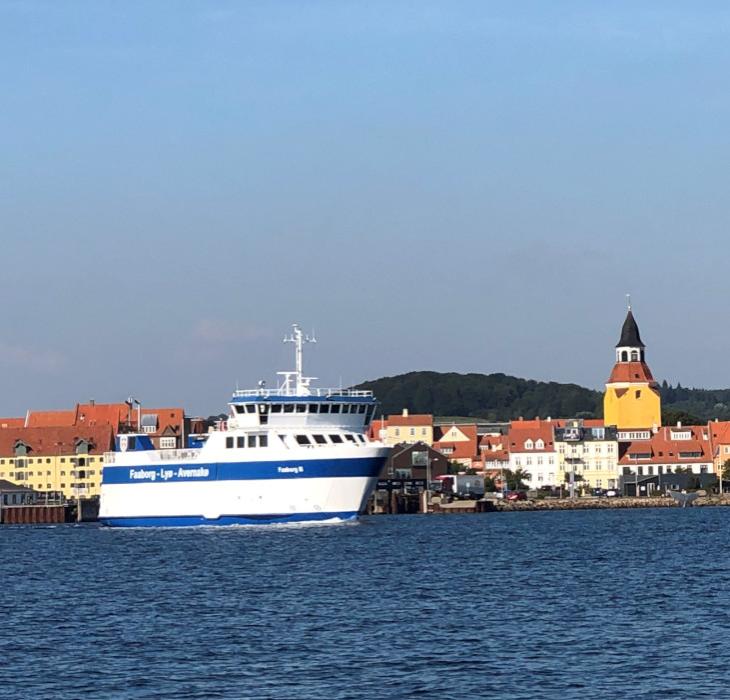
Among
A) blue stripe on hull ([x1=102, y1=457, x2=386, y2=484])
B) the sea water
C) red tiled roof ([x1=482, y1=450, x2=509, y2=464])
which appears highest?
red tiled roof ([x1=482, y1=450, x2=509, y2=464])

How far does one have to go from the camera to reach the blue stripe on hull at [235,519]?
86.8m

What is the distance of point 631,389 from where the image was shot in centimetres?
17725

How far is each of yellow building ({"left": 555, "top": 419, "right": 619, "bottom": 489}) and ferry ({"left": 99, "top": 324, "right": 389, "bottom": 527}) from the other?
7495 centimetres

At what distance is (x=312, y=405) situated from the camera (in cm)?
8888

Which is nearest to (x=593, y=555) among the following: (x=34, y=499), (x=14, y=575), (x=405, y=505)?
(x=14, y=575)

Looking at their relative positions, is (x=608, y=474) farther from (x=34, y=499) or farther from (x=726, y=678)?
(x=726, y=678)

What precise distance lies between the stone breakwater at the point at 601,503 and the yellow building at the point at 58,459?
3426 centimetres

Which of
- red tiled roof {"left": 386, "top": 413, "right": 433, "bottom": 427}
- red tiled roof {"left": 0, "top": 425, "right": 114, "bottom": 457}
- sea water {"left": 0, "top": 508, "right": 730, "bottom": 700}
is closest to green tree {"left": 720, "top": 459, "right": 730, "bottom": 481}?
red tiled roof {"left": 386, "top": 413, "right": 433, "bottom": 427}

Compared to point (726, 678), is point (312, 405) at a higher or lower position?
higher

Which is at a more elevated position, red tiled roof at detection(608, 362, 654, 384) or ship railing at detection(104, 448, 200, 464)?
red tiled roof at detection(608, 362, 654, 384)

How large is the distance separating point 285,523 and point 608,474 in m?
81.2

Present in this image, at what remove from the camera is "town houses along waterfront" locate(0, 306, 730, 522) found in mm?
146875

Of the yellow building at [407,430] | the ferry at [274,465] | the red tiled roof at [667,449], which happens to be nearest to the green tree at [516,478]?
the red tiled roof at [667,449]

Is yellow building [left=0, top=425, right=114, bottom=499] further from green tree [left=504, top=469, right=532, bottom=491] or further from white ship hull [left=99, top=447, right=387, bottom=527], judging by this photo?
white ship hull [left=99, top=447, right=387, bottom=527]
